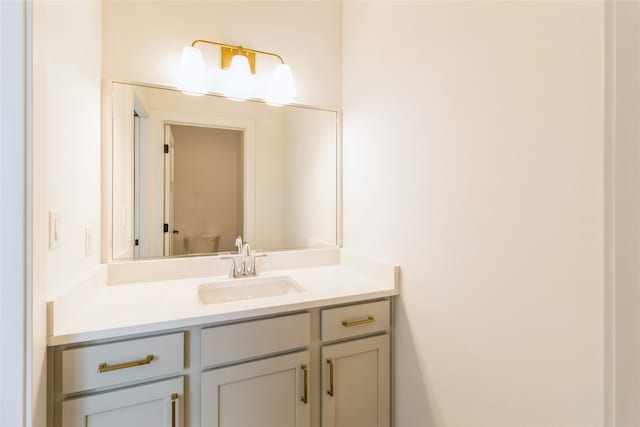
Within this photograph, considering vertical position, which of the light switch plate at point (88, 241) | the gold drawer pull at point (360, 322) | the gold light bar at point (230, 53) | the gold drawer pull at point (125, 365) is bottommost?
the gold drawer pull at point (125, 365)

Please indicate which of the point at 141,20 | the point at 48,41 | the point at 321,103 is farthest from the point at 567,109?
the point at 141,20

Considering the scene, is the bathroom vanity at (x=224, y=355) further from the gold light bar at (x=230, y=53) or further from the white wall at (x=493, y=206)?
the gold light bar at (x=230, y=53)

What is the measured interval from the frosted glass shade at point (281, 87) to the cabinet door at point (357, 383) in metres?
1.30

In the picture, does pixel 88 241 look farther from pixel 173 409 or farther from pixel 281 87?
pixel 281 87

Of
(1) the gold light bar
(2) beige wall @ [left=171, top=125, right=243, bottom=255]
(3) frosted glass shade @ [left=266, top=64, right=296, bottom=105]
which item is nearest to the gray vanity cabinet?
(2) beige wall @ [left=171, top=125, right=243, bottom=255]

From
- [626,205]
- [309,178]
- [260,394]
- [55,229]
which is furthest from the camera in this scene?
[309,178]

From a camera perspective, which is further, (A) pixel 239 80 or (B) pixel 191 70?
(A) pixel 239 80

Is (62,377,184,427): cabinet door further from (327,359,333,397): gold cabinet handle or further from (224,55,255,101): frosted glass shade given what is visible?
(224,55,255,101): frosted glass shade

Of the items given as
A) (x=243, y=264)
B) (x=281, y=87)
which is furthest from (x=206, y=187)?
(x=281, y=87)

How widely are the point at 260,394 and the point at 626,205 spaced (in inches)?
47.9

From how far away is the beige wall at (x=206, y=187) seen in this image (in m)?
1.51

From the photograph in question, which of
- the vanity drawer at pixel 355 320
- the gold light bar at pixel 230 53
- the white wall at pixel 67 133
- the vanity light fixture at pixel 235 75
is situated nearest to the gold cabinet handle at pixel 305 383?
the vanity drawer at pixel 355 320

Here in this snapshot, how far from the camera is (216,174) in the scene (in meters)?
1.58

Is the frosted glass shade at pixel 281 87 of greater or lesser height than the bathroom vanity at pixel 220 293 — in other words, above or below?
above
